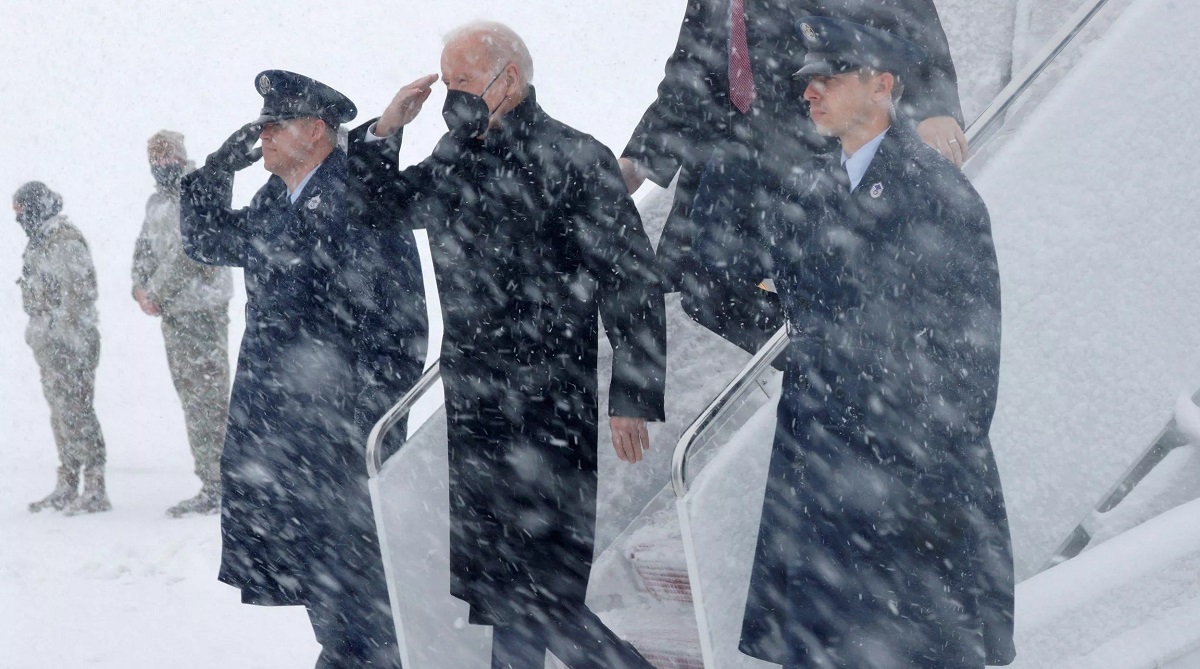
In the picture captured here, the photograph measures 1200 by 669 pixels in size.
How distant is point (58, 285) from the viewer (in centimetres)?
721

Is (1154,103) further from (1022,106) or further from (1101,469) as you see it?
(1101,469)

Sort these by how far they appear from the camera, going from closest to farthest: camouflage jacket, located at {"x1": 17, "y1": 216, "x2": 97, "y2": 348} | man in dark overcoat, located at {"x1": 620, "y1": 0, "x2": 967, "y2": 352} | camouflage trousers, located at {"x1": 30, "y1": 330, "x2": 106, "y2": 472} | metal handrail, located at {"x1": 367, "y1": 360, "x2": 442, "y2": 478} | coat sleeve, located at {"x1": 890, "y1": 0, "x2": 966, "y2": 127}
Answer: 1. coat sleeve, located at {"x1": 890, "y1": 0, "x2": 966, "y2": 127}
2. man in dark overcoat, located at {"x1": 620, "y1": 0, "x2": 967, "y2": 352}
3. metal handrail, located at {"x1": 367, "y1": 360, "x2": 442, "y2": 478}
4. camouflage jacket, located at {"x1": 17, "y1": 216, "x2": 97, "y2": 348}
5. camouflage trousers, located at {"x1": 30, "y1": 330, "x2": 106, "y2": 472}

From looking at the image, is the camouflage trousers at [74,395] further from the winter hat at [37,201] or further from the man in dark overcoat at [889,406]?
the man in dark overcoat at [889,406]

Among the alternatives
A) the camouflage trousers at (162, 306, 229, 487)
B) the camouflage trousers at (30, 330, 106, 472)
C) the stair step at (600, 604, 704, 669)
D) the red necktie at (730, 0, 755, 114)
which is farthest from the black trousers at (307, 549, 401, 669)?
the camouflage trousers at (30, 330, 106, 472)

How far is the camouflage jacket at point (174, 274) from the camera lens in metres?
6.82

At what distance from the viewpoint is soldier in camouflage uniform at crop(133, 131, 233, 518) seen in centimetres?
684

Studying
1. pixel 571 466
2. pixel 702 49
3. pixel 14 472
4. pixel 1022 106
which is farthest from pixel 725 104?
pixel 14 472

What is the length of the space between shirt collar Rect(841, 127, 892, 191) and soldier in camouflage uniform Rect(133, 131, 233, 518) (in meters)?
5.03

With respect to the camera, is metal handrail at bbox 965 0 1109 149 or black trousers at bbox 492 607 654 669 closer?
metal handrail at bbox 965 0 1109 149

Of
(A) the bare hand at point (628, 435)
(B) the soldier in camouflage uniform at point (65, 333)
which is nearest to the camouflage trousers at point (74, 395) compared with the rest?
(B) the soldier in camouflage uniform at point (65, 333)

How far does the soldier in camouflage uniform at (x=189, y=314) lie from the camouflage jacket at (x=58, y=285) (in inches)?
17.7

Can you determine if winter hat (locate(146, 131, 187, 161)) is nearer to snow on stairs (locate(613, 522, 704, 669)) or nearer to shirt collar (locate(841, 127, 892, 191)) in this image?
Answer: snow on stairs (locate(613, 522, 704, 669))

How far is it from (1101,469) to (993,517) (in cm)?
55

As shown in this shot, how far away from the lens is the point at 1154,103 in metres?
2.70
